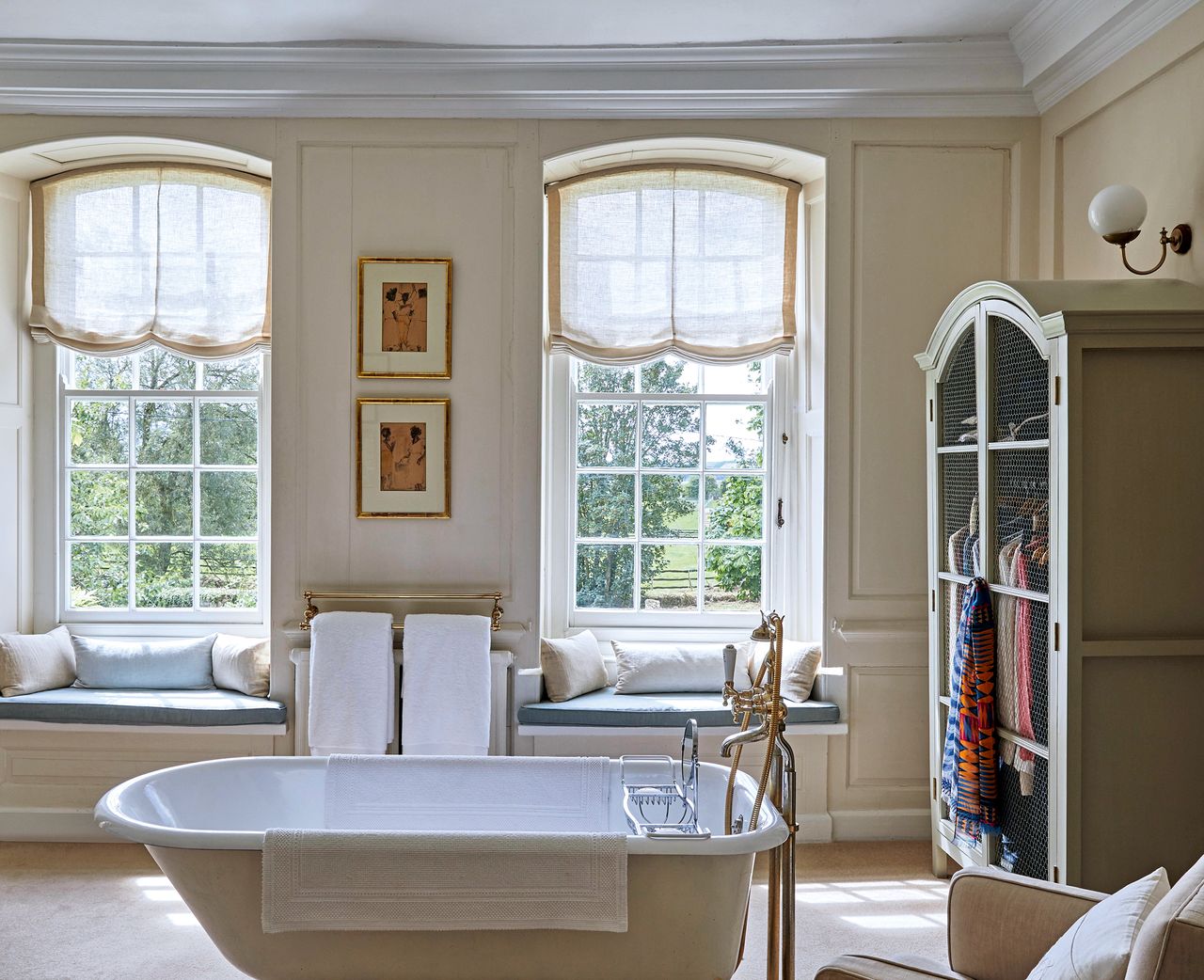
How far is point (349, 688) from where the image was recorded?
354 centimetres

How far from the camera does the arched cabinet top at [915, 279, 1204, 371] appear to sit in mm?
2463

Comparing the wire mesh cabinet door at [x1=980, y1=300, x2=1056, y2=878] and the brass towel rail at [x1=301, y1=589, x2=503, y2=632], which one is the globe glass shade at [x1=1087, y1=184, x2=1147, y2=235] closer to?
the wire mesh cabinet door at [x1=980, y1=300, x2=1056, y2=878]

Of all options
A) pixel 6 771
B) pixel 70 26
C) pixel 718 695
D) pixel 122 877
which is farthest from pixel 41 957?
pixel 70 26

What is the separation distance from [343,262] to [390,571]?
1136mm

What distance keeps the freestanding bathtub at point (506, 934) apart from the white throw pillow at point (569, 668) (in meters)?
1.47

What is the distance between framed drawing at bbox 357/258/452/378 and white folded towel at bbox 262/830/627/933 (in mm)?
Answer: 1893

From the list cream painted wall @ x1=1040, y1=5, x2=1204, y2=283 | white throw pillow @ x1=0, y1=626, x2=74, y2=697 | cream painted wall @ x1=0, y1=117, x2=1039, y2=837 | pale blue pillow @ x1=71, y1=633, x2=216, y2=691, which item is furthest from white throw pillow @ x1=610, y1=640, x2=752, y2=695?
white throw pillow @ x1=0, y1=626, x2=74, y2=697

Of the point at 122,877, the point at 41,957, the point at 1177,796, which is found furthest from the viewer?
the point at 122,877

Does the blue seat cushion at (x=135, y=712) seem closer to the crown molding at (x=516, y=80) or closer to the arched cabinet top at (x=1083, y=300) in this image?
the crown molding at (x=516, y=80)

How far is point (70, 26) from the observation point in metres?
3.37

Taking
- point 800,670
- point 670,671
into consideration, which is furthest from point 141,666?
point 800,670

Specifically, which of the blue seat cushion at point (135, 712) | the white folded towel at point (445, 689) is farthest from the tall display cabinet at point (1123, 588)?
the blue seat cushion at point (135, 712)

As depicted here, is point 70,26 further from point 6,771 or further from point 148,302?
point 6,771

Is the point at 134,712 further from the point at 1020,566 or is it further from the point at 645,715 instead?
the point at 1020,566
